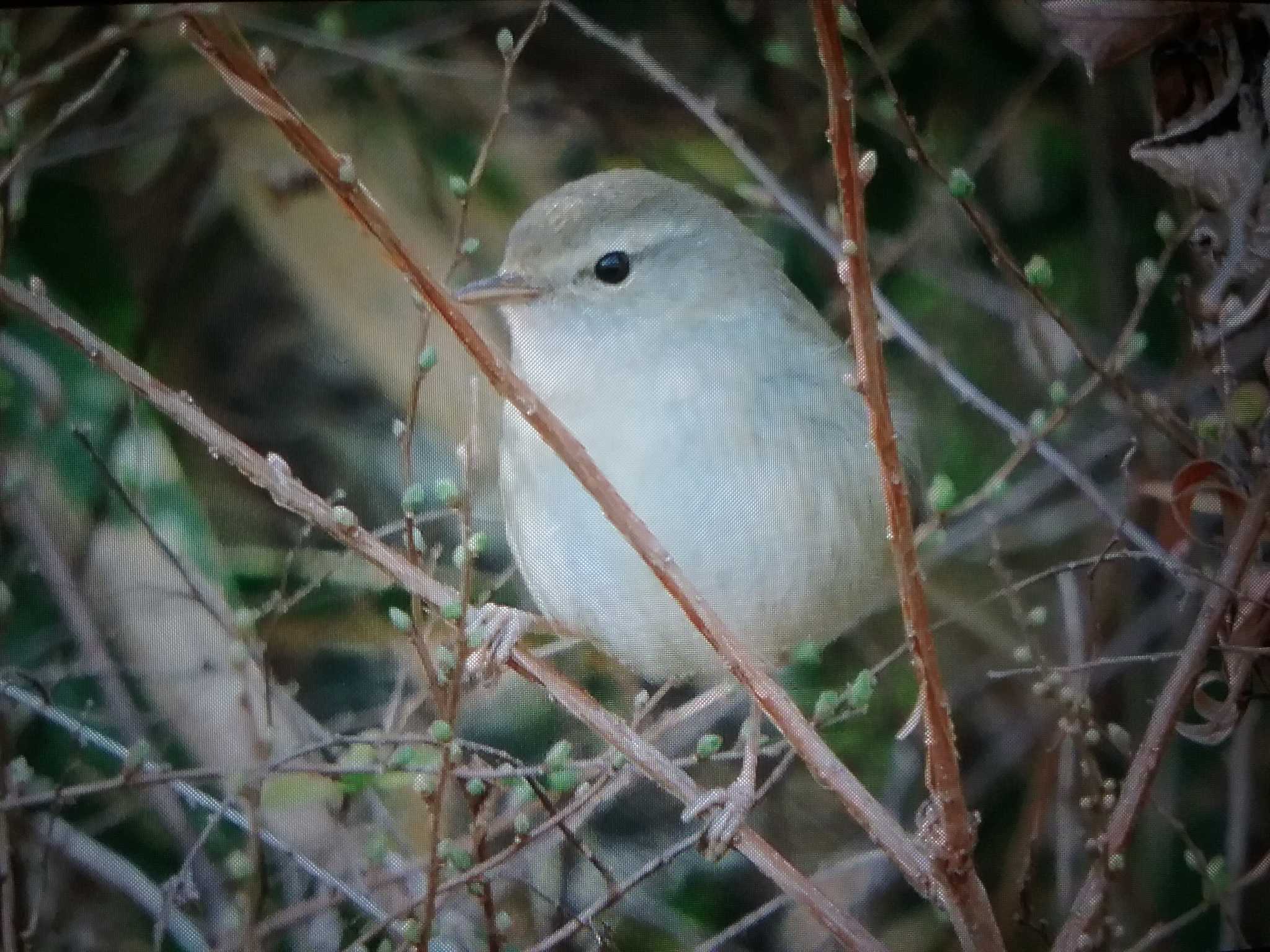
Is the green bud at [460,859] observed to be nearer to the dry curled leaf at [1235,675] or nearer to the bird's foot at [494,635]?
the bird's foot at [494,635]

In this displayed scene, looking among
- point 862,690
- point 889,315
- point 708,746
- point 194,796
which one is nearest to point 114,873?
point 194,796

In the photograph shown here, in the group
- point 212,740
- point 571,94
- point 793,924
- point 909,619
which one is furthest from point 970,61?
point 212,740

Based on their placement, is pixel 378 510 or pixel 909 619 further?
pixel 378 510

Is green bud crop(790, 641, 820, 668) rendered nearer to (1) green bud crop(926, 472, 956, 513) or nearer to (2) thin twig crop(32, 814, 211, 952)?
(1) green bud crop(926, 472, 956, 513)

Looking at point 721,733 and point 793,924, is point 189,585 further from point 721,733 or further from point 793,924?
point 793,924

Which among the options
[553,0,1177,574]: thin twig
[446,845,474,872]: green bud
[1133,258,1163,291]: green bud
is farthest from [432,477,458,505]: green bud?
[1133,258,1163,291]: green bud

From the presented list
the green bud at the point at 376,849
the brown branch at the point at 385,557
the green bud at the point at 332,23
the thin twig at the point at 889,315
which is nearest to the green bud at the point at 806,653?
the brown branch at the point at 385,557

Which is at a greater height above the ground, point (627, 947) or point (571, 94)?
point (571, 94)
